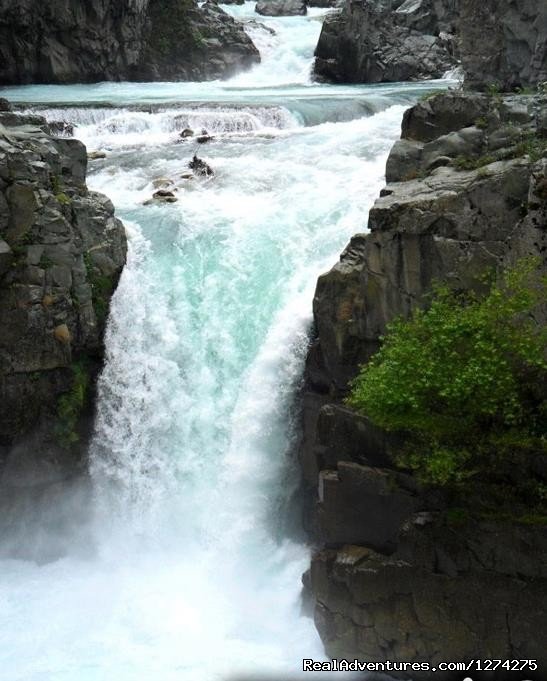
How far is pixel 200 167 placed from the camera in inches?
716

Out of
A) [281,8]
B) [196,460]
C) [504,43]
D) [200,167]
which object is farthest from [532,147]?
[281,8]

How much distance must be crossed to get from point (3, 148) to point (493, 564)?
950cm

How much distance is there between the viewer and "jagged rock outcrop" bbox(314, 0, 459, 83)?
37469 millimetres

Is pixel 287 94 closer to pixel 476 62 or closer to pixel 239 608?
pixel 476 62

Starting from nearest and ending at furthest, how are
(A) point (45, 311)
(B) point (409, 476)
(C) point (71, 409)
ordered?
(B) point (409, 476) → (A) point (45, 311) → (C) point (71, 409)

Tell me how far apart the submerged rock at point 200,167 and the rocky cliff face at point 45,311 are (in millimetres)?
4832

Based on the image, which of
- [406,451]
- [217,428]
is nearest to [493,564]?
[406,451]

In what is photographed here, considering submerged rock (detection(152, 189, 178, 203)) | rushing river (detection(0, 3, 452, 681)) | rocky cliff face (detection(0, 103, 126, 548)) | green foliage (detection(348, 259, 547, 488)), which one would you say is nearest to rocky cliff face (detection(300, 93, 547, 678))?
green foliage (detection(348, 259, 547, 488))

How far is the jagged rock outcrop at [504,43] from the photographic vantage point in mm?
18906

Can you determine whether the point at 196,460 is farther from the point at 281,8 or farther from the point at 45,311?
the point at 281,8

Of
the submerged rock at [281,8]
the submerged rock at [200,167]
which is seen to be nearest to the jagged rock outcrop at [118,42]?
the submerged rock at [281,8]

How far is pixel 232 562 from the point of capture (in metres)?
11.8

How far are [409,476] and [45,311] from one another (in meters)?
6.49

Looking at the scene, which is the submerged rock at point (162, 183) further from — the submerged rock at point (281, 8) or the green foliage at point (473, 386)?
the submerged rock at point (281, 8)
